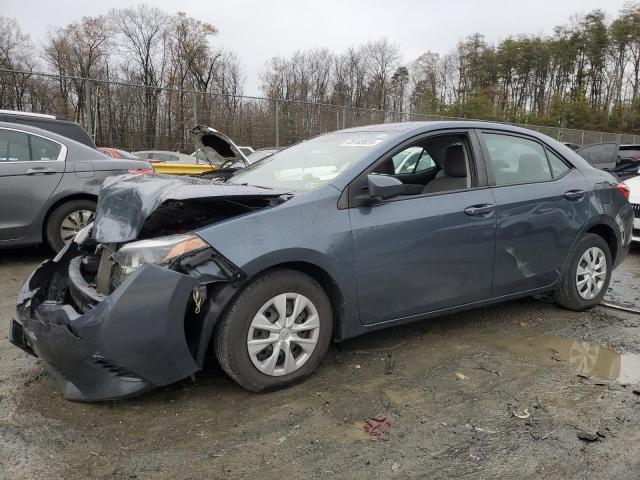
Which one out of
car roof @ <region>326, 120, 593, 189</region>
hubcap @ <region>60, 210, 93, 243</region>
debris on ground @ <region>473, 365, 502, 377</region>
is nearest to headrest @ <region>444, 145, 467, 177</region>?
car roof @ <region>326, 120, 593, 189</region>

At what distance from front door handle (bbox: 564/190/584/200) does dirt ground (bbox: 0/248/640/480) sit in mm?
1212

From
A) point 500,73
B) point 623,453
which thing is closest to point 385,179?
point 623,453

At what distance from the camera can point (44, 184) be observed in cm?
587

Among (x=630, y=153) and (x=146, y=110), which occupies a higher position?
(x=146, y=110)

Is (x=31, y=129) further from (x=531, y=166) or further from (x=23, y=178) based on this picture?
(x=531, y=166)

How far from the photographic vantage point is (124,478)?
223cm

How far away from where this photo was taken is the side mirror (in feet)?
10.3

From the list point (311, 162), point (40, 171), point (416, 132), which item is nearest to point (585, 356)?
point (416, 132)

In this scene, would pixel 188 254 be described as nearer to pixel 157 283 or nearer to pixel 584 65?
pixel 157 283

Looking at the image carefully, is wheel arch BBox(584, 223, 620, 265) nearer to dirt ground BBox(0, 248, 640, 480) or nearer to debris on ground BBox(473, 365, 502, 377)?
dirt ground BBox(0, 248, 640, 480)

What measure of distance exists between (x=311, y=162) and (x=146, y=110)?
35.4 feet

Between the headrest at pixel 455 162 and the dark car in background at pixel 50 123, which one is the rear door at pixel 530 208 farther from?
the dark car in background at pixel 50 123

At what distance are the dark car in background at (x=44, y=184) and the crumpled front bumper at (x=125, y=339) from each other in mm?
3592

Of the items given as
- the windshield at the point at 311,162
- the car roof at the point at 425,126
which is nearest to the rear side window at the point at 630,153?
the car roof at the point at 425,126
